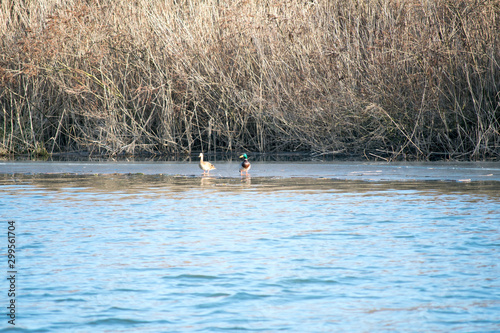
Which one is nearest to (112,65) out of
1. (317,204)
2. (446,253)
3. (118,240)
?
(317,204)

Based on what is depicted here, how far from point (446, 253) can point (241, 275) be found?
157 cm

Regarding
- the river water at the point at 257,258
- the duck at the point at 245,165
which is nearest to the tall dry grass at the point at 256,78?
the duck at the point at 245,165

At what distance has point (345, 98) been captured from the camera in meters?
13.1

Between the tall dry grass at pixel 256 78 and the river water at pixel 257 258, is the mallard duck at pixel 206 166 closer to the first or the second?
the river water at pixel 257 258

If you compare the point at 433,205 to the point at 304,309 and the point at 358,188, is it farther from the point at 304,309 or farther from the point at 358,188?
the point at 304,309

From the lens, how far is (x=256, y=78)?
14.7 metres

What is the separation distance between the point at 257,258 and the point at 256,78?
397 inches

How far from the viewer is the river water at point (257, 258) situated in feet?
12.2

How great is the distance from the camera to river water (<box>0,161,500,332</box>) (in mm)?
3729

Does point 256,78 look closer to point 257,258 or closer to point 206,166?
point 206,166

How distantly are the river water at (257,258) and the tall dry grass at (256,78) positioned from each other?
150 inches

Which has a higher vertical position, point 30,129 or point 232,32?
point 232,32

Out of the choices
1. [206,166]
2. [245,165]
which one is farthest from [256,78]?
[245,165]

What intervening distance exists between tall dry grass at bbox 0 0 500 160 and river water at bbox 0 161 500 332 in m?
3.82
